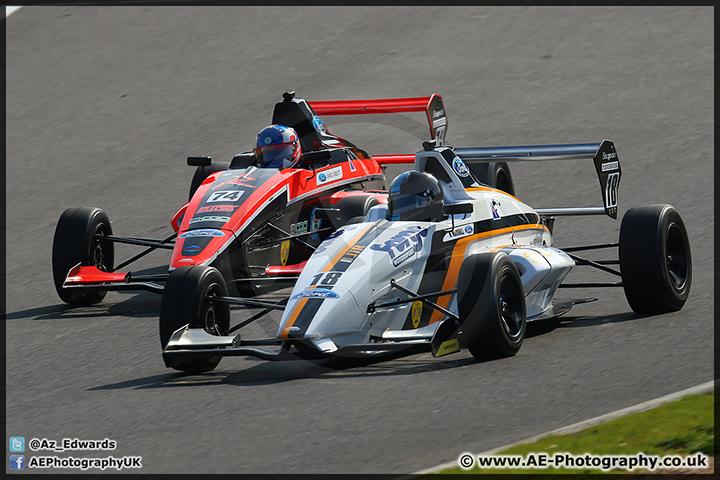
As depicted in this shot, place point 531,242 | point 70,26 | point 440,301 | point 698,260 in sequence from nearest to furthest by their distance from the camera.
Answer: point 440,301
point 531,242
point 698,260
point 70,26

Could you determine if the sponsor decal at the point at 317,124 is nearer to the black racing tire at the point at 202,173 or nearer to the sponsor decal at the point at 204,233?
the black racing tire at the point at 202,173

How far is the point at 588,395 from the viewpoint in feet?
23.4

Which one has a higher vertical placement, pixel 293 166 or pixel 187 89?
pixel 187 89

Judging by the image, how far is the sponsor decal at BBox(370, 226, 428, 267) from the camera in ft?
27.4

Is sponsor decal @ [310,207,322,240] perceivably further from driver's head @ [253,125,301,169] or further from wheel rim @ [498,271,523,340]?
wheel rim @ [498,271,523,340]

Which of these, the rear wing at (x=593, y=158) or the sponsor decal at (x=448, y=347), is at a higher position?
the rear wing at (x=593, y=158)

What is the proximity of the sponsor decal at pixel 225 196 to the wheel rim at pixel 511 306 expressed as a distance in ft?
13.2

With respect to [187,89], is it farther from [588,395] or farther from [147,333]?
[588,395]

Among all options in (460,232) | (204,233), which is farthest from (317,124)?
(460,232)

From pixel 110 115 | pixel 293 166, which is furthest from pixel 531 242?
pixel 110 115

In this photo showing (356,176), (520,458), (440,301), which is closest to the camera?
(520,458)

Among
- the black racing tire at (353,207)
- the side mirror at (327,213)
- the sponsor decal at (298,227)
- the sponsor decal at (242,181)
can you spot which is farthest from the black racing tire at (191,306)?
the side mirror at (327,213)

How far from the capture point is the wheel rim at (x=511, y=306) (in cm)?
815

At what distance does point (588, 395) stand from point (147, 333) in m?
4.73
